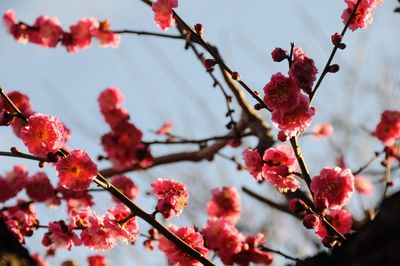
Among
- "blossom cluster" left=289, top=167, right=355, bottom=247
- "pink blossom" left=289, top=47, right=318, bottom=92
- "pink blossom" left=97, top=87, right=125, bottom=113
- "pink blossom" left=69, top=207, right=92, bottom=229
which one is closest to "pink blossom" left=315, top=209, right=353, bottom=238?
"blossom cluster" left=289, top=167, right=355, bottom=247

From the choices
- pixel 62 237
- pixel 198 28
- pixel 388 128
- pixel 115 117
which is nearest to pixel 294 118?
pixel 198 28

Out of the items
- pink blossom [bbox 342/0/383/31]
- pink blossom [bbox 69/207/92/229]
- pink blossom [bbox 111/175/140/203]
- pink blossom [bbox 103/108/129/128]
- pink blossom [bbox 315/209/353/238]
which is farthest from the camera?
pink blossom [bbox 103/108/129/128]

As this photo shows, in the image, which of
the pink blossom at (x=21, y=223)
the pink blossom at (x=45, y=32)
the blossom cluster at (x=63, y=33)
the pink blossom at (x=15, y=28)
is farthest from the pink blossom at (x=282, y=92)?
the pink blossom at (x=15, y=28)

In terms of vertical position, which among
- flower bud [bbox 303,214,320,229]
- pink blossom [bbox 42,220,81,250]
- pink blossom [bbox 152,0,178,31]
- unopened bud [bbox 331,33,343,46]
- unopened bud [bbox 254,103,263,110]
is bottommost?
flower bud [bbox 303,214,320,229]

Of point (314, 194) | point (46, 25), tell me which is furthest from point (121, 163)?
point (314, 194)

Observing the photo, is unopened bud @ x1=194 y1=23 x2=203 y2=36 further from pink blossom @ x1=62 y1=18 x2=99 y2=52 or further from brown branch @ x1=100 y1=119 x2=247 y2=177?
pink blossom @ x1=62 y1=18 x2=99 y2=52

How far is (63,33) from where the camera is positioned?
4.73 m

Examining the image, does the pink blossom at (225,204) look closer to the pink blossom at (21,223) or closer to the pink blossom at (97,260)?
the pink blossom at (97,260)

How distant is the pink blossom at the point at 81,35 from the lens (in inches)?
185

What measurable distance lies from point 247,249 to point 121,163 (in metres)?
1.74

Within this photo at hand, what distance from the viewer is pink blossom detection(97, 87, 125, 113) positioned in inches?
197

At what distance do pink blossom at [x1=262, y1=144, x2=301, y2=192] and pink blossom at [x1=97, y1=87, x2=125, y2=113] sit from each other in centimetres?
247

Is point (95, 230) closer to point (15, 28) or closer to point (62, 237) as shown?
point (62, 237)

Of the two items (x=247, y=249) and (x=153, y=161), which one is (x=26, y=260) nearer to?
(x=247, y=249)
